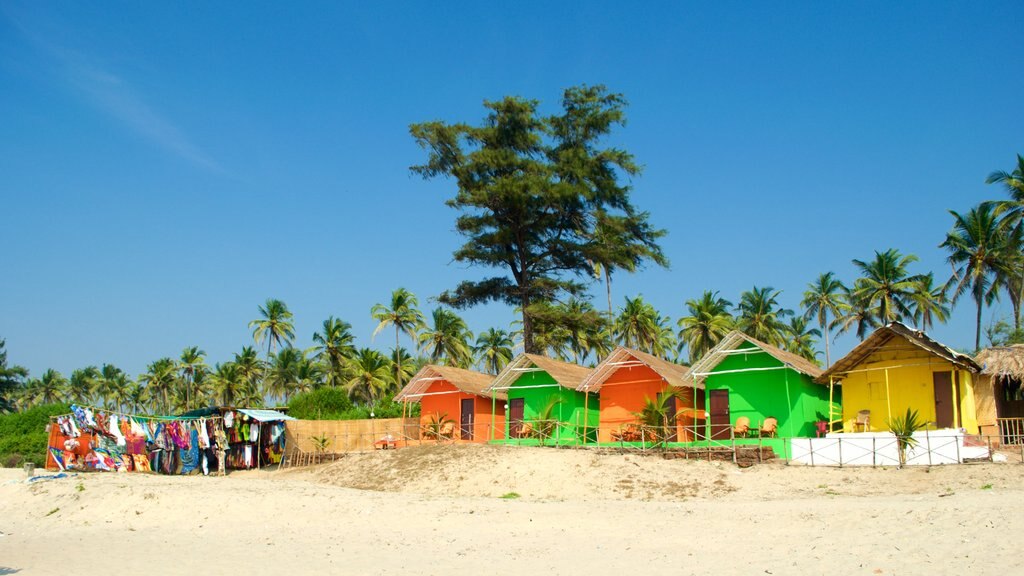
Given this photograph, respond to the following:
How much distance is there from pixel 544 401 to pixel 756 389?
8.26 m

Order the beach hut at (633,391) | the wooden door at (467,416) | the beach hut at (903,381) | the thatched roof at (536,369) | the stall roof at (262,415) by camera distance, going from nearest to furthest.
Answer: the beach hut at (903,381), the beach hut at (633,391), the thatched roof at (536,369), the stall roof at (262,415), the wooden door at (467,416)

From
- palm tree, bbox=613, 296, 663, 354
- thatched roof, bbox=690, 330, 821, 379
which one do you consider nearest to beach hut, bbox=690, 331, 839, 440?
thatched roof, bbox=690, 330, 821, 379

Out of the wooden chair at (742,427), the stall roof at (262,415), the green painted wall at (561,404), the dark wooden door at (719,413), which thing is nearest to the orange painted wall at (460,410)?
the green painted wall at (561,404)

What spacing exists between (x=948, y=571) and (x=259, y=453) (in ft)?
86.6

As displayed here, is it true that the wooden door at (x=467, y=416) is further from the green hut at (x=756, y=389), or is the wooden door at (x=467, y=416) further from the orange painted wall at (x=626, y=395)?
the green hut at (x=756, y=389)

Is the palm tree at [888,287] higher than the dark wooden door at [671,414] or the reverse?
higher

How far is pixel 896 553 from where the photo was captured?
42.1ft

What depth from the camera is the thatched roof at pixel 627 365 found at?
94.1 feet

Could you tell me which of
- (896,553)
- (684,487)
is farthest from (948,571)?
(684,487)

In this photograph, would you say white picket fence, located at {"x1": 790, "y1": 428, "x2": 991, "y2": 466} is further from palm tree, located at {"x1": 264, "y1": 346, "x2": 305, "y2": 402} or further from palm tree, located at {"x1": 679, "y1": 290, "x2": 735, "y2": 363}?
palm tree, located at {"x1": 264, "y1": 346, "x2": 305, "y2": 402}

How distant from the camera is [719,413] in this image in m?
28.6

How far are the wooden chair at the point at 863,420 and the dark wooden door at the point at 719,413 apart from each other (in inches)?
164

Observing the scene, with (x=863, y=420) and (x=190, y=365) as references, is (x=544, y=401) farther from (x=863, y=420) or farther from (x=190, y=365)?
(x=190, y=365)

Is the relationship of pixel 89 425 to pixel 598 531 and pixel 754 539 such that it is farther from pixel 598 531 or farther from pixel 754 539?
pixel 754 539
